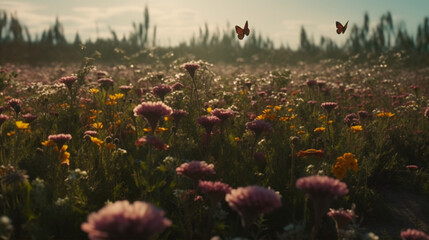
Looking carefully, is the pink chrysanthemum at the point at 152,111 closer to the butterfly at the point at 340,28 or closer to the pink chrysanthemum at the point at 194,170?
the pink chrysanthemum at the point at 194,170

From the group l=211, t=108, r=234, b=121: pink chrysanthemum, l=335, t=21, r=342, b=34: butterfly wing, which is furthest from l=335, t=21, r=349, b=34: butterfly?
l=211, t=108, r=234, b=121: pink chrysanthemum

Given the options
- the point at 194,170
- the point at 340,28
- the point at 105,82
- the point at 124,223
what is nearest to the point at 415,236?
the point at 194,170

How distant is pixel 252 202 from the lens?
6.23 ft

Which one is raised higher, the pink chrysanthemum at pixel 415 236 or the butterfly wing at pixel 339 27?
the butterfly wing at pixel 339 27

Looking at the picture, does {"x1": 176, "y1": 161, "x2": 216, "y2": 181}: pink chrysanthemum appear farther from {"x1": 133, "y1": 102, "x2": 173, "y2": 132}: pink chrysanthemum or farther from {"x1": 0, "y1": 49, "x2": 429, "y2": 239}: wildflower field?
{"x1": 133, "y1": 102, "x2": 173, "y2": 132}: pink chrysanthemum

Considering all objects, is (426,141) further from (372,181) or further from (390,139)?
(372,181)

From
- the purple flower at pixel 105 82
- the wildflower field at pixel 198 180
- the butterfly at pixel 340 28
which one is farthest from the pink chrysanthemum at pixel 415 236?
the purple flower at pixel 105 82

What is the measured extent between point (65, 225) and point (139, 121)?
258 centimetres

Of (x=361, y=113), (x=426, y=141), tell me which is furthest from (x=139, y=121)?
(x=426, y=141)

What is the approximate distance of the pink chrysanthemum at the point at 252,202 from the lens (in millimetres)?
1900

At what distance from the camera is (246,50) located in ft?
117

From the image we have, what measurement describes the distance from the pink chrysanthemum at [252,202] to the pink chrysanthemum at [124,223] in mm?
621

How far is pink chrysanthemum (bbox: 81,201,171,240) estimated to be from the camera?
4.29 ft

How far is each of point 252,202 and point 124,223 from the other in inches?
31.1
